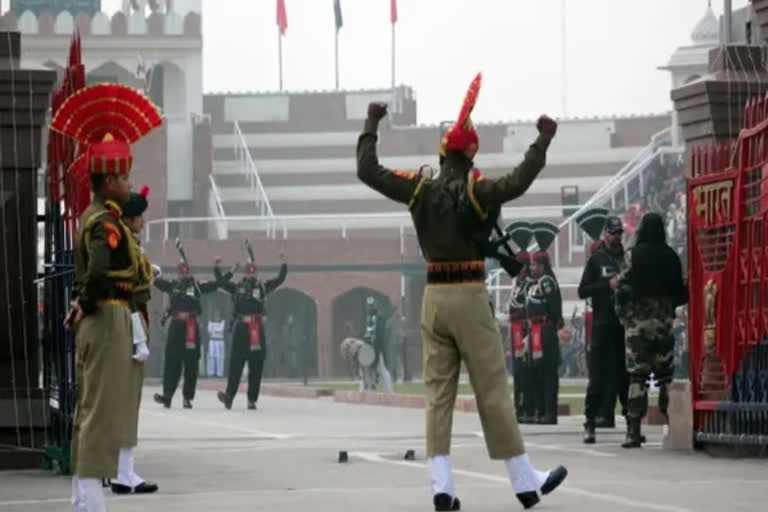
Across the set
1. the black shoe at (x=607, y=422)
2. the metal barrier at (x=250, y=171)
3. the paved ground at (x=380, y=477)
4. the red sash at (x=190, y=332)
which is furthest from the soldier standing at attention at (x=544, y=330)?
the metal barrier at (x=250, y=171)

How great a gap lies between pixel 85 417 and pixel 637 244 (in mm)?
7142

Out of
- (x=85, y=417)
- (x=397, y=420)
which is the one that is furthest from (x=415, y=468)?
(x=397, y=420)

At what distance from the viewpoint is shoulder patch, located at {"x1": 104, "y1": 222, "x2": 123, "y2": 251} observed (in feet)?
36.9

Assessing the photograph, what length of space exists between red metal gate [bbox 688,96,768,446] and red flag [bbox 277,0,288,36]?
298 feet

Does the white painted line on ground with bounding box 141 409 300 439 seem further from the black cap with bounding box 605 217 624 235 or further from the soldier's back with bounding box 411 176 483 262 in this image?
the soldier's back with bounding box 411 176 483 262

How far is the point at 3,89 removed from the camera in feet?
51.2

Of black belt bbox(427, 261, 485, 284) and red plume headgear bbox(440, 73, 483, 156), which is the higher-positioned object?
red plume headgear bbox(440, 73, 483, 156)

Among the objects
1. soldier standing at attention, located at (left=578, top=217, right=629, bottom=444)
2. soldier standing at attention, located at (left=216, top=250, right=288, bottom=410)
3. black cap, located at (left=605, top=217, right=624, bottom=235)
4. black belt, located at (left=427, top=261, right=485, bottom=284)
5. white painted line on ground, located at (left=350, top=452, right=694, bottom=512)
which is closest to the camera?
white painted line on ground, located at (left=350, top=452, right=694, bottom=512)

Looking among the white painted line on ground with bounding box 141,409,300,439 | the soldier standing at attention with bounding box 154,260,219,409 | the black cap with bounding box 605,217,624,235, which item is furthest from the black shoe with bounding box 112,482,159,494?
the soldier standing at attention with bounding box 154,260,219,409

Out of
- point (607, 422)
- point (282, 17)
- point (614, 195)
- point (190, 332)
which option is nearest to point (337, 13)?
point (282, 17)

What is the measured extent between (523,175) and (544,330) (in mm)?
11036

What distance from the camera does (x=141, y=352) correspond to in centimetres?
1275

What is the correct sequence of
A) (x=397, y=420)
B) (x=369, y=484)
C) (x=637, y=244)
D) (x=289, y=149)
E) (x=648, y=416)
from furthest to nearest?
1. (x=289, y=149)
2. (x=397, y=420)
3. (x=648, y=416)
4. (x=637, y=244)
5. (x=369, y=484)

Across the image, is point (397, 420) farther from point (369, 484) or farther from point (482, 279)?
point (482, 279)
